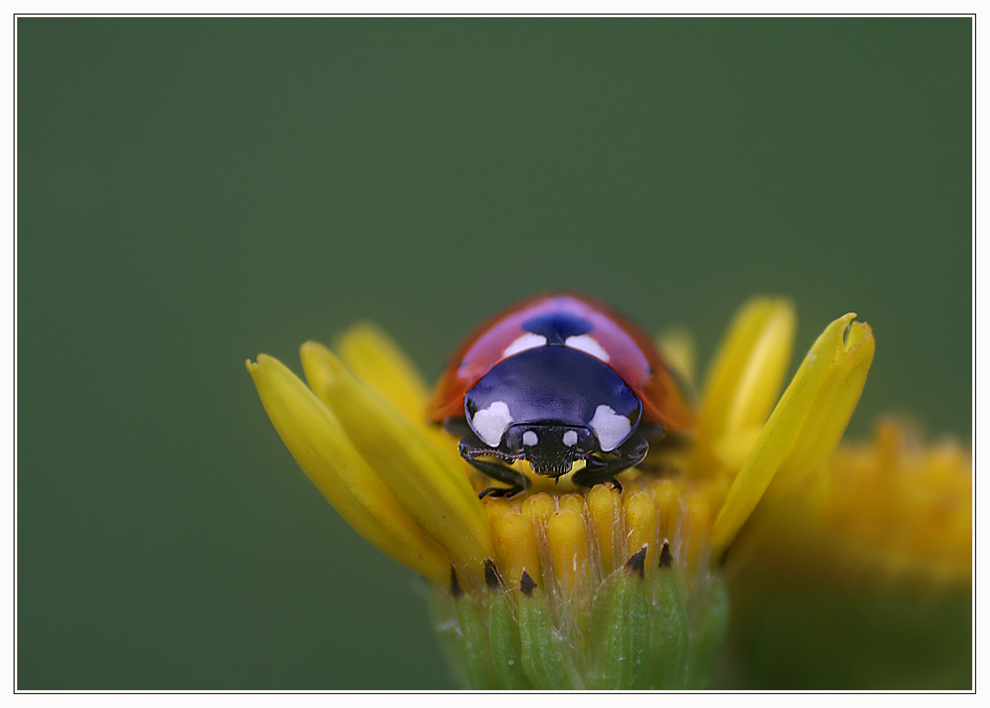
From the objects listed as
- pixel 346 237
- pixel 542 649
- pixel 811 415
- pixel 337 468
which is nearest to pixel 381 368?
pixel 337 468

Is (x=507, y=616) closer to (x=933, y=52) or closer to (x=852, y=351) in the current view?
(x=852, y=351)

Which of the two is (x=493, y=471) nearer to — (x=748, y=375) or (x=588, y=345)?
(x=588, y=345)

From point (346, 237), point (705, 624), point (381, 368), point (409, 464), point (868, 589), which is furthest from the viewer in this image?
point (346, 237)

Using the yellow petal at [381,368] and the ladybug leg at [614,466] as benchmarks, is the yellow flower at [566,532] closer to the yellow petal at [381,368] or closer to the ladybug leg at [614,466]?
the ladybug leg at [614,466]

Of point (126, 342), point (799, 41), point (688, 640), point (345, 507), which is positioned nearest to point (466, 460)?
point (345, 507)

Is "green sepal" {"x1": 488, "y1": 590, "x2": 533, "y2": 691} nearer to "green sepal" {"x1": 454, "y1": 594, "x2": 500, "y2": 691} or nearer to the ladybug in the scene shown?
"green sepal" {"x1": 454, "y1": 594, "x2": 500, "y2": 691}
